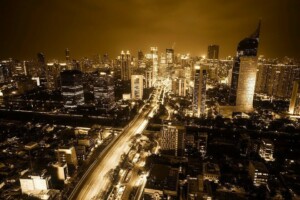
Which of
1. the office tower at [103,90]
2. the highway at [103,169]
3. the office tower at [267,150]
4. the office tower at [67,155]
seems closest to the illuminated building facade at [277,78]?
the office tower at [267,150]

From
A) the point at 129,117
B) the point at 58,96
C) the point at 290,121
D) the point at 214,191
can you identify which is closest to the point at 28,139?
the point at 129,117

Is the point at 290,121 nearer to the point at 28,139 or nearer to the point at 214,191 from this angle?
the point at 214,191

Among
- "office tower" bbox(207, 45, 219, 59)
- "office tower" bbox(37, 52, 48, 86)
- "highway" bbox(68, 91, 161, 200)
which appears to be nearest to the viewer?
"highway" bbox(68, 91, 161, 200)

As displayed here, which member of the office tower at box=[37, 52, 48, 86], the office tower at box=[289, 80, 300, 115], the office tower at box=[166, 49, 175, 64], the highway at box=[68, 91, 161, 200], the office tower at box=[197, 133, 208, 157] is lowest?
the highway at box=[68, 91, 161, 200]

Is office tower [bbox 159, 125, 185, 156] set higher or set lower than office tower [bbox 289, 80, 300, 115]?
lower

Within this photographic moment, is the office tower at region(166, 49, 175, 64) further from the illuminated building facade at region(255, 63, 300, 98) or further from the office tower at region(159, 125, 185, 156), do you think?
the office tower at region(159, 125, 185, 156)

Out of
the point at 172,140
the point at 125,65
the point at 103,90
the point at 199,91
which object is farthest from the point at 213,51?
the point at 172,140

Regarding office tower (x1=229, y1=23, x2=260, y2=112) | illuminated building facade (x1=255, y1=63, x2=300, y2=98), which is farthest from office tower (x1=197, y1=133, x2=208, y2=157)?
illuminated building facade (x1=255, y1=63, x2=300, y2=98)
